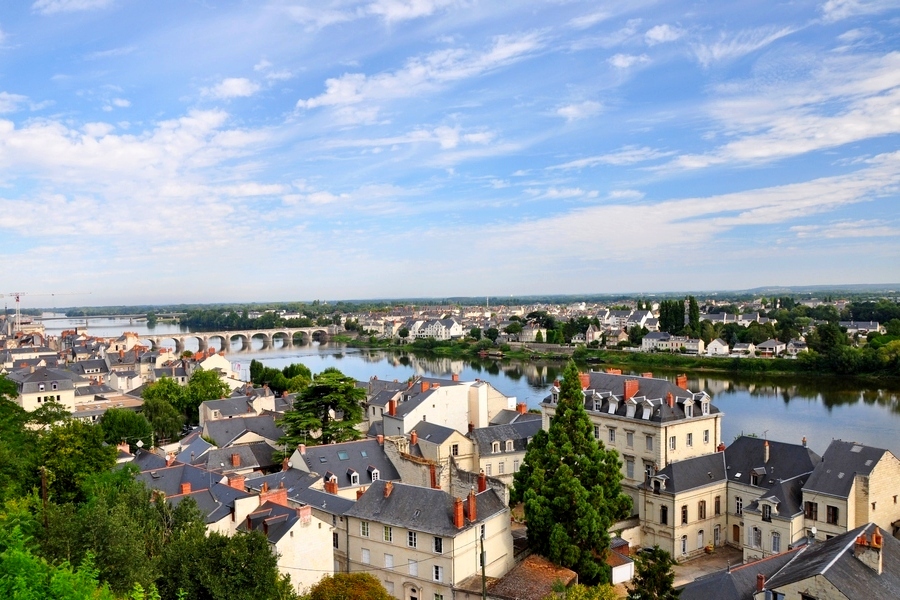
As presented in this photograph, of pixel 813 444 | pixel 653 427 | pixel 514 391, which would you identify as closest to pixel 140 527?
pixel 653 427

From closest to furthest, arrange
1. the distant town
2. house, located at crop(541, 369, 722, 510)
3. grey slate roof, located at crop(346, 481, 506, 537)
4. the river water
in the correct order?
the distant town
grey slate roof, located at crop(346, 481, 506, 537)
house, located at crop(541, 369, 722, 510)
the river water

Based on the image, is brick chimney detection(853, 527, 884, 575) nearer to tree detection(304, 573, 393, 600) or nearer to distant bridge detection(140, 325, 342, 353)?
tree detection(304, 573, 393, 600)

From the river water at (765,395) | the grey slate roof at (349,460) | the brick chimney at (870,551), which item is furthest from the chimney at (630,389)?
the brick chimney at (870,551)

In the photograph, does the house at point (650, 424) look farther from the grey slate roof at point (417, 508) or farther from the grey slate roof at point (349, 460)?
the grey slate roof at point (417, 508)

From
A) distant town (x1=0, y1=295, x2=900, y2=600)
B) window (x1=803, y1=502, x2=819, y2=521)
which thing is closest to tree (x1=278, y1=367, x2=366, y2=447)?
distant town (x1=0, y1=295, x2=900, y2=600)

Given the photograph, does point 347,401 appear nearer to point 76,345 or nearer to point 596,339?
point 76,345

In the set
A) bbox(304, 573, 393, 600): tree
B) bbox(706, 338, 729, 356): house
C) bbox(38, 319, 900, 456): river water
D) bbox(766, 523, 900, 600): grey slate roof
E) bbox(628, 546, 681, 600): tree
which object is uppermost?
bbox(766, 523, 900, 600): grey slate roof

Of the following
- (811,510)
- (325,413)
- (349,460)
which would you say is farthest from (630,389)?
(325,413)
